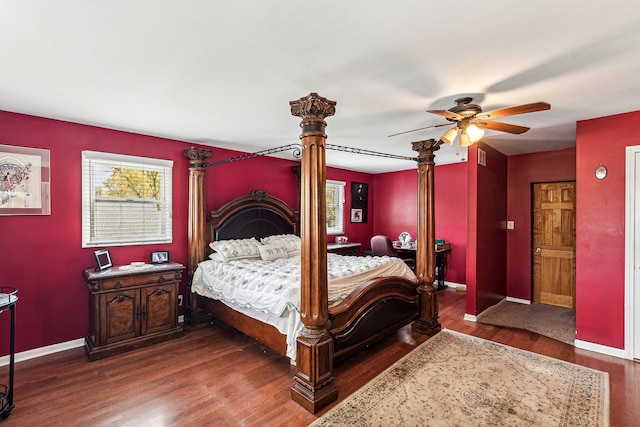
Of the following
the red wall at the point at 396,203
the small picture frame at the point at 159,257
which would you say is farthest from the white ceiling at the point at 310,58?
the red wall at the point at 396,203

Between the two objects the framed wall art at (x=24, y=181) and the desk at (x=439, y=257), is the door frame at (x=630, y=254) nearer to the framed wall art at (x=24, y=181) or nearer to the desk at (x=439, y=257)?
the desk at (x=439, y=257)

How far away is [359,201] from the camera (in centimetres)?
707

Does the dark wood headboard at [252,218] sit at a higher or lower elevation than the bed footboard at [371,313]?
higher

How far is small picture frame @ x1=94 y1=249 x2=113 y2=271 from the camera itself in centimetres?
329

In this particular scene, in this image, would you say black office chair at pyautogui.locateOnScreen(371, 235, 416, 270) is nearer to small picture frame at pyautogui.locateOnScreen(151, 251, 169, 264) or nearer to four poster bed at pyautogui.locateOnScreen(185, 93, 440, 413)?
four poster bed at pyautogui.locateOnScreen(185, 93, 440, 413)

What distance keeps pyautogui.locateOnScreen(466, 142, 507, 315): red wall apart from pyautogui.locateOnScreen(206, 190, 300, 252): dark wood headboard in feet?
8.95

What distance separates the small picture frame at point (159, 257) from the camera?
380 cm

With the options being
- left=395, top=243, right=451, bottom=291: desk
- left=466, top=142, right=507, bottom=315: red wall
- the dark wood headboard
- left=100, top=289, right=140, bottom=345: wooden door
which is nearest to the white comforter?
the dark wood headboard

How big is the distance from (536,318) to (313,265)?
3.75m

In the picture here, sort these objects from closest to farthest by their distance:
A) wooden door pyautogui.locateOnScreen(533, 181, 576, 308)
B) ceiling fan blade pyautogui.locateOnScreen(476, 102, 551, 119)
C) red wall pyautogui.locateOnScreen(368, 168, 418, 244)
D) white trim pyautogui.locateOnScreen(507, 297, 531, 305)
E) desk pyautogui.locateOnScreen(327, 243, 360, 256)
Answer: ceiling fan blade pyautogui.locateOnScreen(476, 102, 551, 119) → wooden door pyautogui.locateOnScreen(533, 181, 576, 308) → white trim pyautogui.locateOnScreen(507, 297, 531, 305) → desk pyautogui.locateOnScreen(327, 243, 360, 256) → red wall pyautogui.locateOnScreen(368, 168, 418, 244)

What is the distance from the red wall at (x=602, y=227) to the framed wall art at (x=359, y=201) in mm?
4123

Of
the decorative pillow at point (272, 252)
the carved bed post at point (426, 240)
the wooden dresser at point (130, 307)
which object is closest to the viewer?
the wooden dresser at point (130, 307)

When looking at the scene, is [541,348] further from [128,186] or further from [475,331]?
[128,186]

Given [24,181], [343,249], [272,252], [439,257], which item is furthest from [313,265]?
[439,257]
